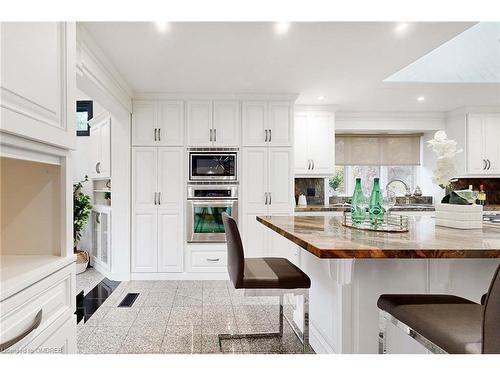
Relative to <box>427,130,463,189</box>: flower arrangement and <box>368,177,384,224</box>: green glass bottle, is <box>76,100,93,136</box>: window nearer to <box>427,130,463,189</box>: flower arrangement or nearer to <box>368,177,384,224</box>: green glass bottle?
<box>368,177,384,224</box>: green glass bottle

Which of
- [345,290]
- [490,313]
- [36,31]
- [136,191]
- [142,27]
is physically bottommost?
[345,290]

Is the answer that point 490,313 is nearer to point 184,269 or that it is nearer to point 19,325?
point 19,325

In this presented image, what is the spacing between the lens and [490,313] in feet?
2.98

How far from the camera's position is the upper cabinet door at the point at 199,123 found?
420cm

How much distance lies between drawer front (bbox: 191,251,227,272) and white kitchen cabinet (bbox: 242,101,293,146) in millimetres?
1478

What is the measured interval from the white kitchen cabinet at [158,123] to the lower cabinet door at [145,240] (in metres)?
0.91

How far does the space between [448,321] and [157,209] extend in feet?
11.8

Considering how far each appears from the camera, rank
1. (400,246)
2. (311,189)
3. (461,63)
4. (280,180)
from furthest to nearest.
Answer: (311,189)
(280,180)
(461,63)
(400,246)

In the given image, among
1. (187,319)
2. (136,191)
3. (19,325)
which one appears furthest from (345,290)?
(136,191)

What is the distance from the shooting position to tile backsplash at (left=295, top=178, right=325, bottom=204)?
202 inches

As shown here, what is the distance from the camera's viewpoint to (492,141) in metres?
4.78

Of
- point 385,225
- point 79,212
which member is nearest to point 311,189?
point 385,225

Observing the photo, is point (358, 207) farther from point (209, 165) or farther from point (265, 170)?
point (209, 165)

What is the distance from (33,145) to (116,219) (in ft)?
11.5
